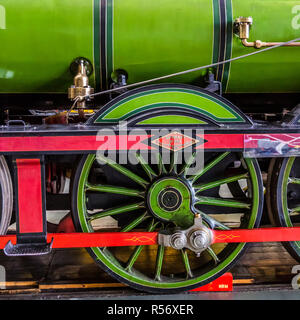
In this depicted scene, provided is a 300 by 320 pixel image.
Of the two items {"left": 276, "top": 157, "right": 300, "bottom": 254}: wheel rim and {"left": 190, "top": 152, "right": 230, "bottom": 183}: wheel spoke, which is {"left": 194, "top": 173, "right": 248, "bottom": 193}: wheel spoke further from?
{"left": 276, "top": 157, "right": 300, "bottom": 254}: wheel rim

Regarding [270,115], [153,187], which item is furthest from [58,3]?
[270,115]

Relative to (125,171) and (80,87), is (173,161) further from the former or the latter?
(80,87)

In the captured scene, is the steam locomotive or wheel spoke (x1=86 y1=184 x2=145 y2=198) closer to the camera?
the steam locomotive

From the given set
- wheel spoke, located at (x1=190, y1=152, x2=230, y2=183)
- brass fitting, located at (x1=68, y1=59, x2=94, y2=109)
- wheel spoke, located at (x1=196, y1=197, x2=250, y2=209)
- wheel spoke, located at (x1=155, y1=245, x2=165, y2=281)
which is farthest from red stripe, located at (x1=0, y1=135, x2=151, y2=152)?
wheel spoke, located at (x1=155, y1=245, x2=165, y2=281)

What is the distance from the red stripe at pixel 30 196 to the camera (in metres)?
1.68

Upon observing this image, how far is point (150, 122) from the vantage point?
66.7 inches

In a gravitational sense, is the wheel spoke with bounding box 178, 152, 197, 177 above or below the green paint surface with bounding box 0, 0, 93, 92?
below

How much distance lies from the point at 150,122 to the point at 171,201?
42cm

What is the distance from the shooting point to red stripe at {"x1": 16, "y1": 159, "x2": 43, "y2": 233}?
1682 millimetres

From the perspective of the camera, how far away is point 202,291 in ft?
6.22

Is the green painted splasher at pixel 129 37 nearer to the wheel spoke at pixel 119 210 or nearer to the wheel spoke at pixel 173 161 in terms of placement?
the wheel spoke at pixel 173 161

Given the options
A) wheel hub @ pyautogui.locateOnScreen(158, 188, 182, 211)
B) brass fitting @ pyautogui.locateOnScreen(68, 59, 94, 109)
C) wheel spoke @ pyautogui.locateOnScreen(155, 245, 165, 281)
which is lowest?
wheel spoke @ pyautogui.locateOnScreen(155, 245, 165, 281)

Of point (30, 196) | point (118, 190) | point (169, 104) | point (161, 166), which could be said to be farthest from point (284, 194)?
point (30, 196)
